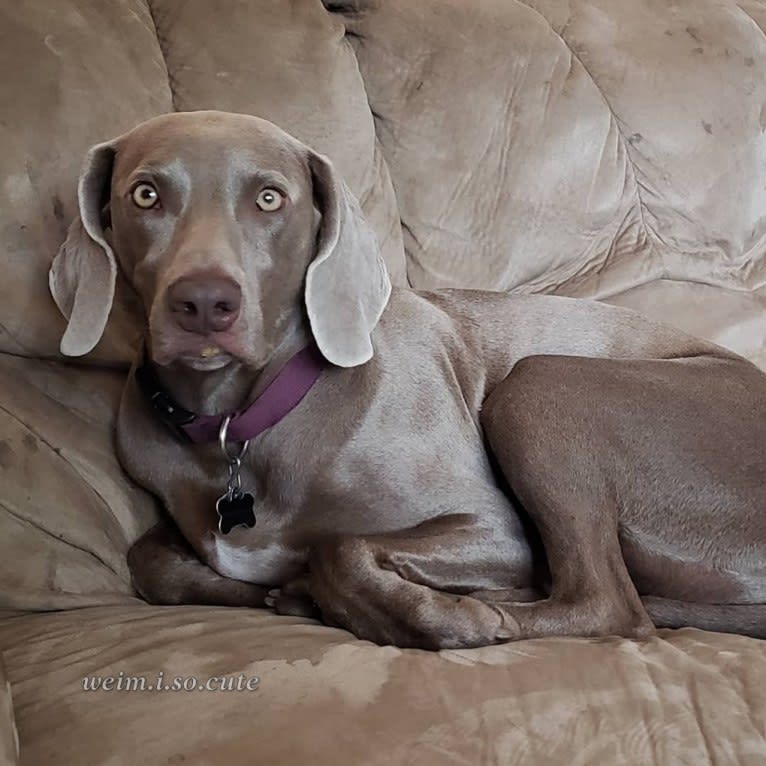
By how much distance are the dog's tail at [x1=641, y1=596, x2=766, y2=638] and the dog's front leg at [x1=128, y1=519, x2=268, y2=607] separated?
0.68m

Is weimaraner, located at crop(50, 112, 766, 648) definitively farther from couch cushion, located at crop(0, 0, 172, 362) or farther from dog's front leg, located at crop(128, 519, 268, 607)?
couch cushion, located at crop(0, 0, 172, 362)

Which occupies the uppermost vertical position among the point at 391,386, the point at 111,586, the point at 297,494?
the point at 391,386

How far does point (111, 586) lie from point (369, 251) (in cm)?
73

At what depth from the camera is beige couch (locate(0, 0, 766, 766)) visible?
53.4 inches

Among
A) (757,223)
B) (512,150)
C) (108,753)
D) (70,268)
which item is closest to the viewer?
(108,753)

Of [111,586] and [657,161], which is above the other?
[657,161]

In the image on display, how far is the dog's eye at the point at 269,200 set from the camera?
69.2 inches

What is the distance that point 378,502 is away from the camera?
1.89 meters

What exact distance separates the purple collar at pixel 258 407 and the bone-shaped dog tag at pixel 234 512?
4.1 inches

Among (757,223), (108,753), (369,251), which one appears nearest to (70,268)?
(369,251)

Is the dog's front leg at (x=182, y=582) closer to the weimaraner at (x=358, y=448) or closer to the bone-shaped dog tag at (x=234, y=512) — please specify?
the weimaraner at (x=358, y=448)

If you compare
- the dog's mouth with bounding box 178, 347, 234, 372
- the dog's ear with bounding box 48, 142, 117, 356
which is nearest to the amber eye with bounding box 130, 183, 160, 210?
the dog's ear with bounding box 48, 142, 117, 356

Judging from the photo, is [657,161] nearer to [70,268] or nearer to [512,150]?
[512,150]

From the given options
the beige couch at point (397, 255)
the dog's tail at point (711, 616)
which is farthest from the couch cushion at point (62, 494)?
the dog's tail at point (711, 616)
